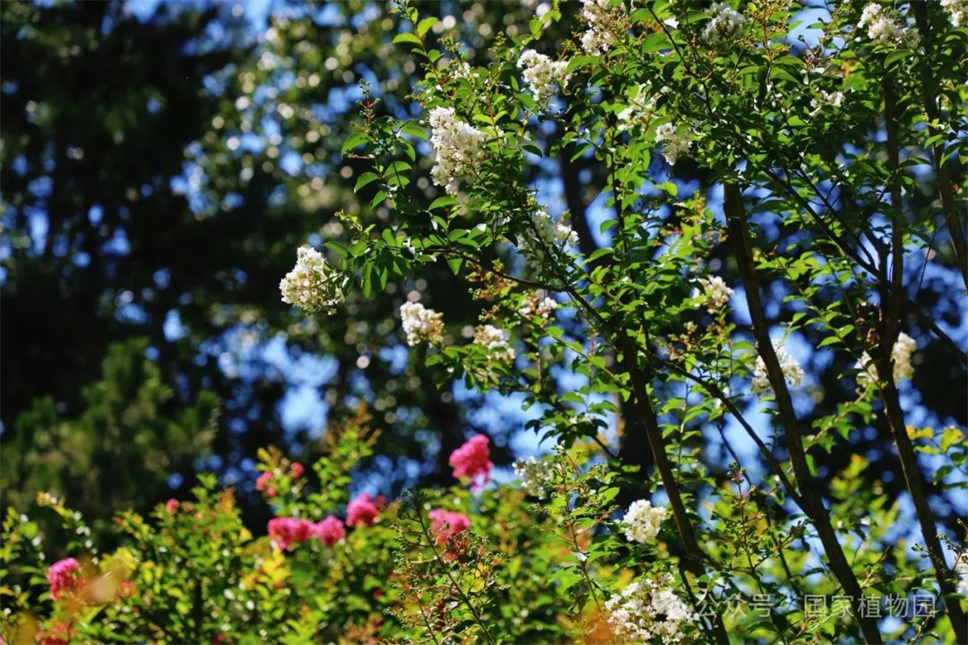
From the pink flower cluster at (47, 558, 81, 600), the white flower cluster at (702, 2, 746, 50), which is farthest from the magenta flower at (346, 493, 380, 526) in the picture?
the white flower cluster at (702, 2, 746, 50)

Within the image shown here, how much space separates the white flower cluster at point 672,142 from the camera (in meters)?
2.46

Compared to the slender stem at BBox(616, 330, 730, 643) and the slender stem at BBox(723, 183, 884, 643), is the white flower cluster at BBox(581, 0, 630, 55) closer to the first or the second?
the slender stem at BBox(723, 183, 884, 643)

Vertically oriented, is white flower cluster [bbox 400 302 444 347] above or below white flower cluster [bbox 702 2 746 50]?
below

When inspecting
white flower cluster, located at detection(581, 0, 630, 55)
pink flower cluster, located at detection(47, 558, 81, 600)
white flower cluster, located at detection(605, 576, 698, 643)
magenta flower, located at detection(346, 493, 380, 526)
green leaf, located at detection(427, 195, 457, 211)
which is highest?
magenta flower, located at detection(346, 493, 380, 526)

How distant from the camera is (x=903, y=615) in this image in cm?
282

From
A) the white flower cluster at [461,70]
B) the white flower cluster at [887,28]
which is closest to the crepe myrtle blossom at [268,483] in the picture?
the white flower cluster at [461,70]

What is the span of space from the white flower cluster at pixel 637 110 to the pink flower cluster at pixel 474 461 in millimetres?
1932

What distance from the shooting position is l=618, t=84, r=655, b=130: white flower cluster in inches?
101

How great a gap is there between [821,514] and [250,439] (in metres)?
11.3

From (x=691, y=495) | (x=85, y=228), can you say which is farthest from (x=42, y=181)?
(x=691, y=495)

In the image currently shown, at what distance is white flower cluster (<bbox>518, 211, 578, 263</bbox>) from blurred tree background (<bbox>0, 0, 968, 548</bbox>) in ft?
25.1

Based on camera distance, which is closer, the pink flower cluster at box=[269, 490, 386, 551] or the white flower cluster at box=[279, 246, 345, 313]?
the white flower cluster at box=[279, 246, 345, 313]

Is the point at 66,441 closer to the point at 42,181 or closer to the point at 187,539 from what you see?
the point at 187,539

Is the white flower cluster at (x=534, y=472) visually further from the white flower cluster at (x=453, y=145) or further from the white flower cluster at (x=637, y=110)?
the white flower cluster at (x=637, y=110)
